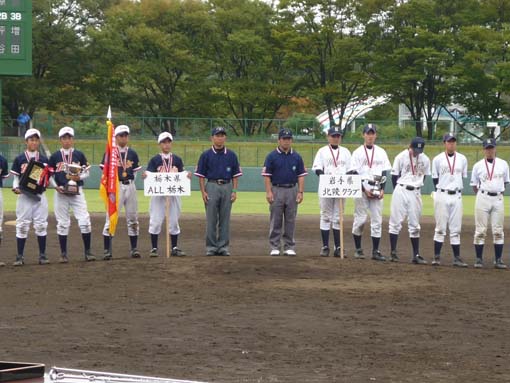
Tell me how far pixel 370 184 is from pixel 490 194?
1862 mm

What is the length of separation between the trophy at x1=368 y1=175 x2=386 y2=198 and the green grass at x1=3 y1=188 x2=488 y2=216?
11124 mm

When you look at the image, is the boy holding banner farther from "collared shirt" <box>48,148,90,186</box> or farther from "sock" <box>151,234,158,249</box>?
"collared shirt" <box>48,148,90,186</box>

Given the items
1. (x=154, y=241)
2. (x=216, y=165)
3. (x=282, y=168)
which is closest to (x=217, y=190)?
(x=216, y=165)

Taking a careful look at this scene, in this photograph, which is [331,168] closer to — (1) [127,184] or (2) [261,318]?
(1) [127,184]

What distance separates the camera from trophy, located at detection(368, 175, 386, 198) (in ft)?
47.2

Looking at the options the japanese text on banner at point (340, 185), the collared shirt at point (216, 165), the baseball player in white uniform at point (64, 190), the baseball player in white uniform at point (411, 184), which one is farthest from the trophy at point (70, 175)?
the baseball player in white uniform at point (411, 184)

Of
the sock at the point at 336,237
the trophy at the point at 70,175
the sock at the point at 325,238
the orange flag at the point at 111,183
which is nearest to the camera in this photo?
the trophy at the point at 70,175

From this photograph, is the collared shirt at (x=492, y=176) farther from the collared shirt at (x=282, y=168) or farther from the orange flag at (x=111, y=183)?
the orange flag at (x=111, y=183)

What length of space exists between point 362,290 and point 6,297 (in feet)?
14.4

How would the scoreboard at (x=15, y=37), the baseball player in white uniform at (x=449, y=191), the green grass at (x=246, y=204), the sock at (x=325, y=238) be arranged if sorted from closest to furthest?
the baseball player in white uniform at (x=449, y=191) → the sock at (x=325, y=238) → the scoreboard at (x=15, y=37) → the green grass at (x=246, y=204)

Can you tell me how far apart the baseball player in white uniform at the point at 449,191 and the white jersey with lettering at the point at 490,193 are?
28 centimetres

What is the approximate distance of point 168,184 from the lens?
46.6 ft

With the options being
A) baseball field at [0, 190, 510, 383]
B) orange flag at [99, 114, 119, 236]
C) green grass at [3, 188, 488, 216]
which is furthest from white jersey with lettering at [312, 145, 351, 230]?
green grass at [3, 188, 488, 216]

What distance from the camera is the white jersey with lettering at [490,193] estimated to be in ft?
46.5
